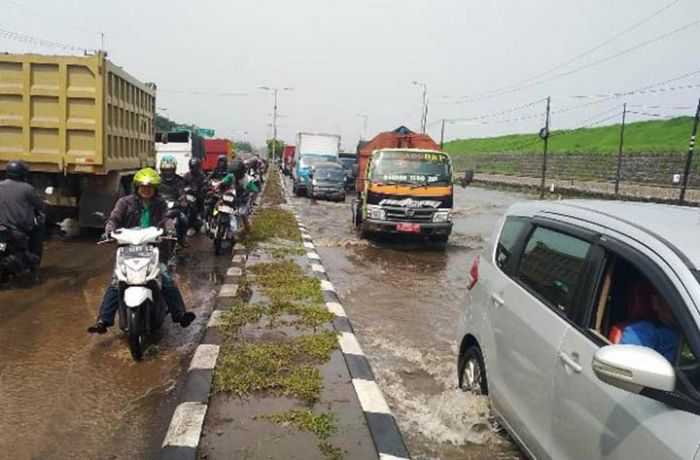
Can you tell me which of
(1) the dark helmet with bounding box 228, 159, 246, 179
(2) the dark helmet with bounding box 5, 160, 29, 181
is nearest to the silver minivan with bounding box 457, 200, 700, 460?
(2) the dark helmet with bounding box 5, 160, 29, 181

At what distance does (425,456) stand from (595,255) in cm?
170

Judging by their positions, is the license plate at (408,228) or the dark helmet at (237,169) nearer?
the dark helmet at (237,169)

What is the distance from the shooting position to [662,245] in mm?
2455

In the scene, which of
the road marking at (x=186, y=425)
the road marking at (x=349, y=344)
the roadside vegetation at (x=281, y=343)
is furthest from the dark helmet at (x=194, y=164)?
the road marking at (x=186, y=425)

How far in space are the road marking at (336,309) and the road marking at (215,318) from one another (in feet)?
4.07

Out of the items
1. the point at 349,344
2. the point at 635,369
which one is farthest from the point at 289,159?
the point at 635,369

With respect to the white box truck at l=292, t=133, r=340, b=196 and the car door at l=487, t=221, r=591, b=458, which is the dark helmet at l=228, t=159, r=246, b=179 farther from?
the white box truck at l=292, t=133, r=340, b=196

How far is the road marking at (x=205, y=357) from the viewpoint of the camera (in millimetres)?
4980

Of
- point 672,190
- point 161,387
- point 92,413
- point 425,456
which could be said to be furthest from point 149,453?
point 672,190

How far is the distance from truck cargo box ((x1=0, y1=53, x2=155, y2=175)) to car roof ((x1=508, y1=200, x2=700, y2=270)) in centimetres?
788

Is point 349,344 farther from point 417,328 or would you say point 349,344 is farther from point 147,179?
point 147,179

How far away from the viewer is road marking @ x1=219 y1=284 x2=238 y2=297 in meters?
7.43

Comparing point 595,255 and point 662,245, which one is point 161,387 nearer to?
point 595,255

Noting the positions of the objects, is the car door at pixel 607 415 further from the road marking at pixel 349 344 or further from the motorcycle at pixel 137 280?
the motorcycle at pixel 137 280
